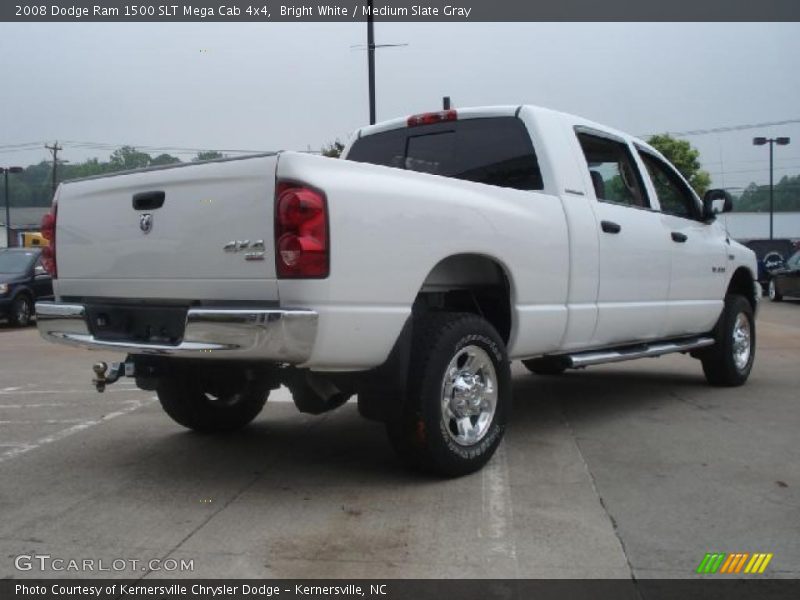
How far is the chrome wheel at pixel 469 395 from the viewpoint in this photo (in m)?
4.46

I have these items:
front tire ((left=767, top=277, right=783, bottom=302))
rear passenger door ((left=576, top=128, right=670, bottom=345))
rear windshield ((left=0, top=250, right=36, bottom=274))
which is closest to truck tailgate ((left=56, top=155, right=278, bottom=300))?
rear passenger door ((left=576, top=128, right=670, bottom=345))

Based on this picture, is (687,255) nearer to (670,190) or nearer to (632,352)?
(670,190)

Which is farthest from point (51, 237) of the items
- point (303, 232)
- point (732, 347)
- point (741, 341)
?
point (741, 341)

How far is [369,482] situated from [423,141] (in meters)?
2.62

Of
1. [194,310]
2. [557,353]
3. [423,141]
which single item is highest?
[423,141]

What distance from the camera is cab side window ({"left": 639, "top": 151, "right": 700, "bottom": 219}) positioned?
22.0ft

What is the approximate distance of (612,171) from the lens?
6.15 meters

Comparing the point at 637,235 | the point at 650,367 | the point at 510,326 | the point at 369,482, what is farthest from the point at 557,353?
the point at 650,367

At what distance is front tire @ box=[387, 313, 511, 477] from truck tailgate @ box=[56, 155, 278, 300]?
3.10ft

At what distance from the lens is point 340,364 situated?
3902 millimetres

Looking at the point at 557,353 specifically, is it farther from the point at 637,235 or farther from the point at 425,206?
the point at 425,206
